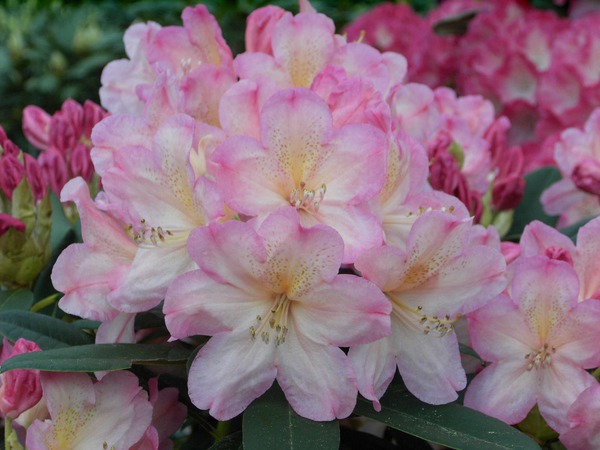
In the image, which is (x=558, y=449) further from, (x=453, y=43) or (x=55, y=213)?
(x=453, y=43)

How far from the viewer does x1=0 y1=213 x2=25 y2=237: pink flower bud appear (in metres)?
1.00

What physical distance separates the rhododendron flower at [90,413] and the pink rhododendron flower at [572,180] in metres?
0.69

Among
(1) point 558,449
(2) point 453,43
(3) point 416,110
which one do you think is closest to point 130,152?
(3) point 416,110

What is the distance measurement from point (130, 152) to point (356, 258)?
23 cm

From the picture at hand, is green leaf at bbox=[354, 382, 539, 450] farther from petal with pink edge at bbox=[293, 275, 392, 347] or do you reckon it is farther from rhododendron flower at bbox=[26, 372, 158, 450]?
rhododendron flower at bbox=[26, 372, 158, 450]

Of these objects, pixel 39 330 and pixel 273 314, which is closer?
pixel 273 314

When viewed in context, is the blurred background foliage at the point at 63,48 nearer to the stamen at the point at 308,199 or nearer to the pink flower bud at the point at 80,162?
the pink flower bud at the point at 80,162

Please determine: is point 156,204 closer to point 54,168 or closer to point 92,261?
point 92,261

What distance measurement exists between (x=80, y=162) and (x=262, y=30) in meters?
0.30

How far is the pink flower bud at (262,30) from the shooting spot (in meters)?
0.97

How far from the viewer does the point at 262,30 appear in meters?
0.98

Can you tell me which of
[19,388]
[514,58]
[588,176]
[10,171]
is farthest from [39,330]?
[514,58]

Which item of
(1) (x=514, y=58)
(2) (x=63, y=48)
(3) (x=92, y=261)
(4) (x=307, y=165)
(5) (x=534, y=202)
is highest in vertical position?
(4) (x=307, y=165)

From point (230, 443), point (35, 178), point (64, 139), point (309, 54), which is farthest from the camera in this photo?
point (64, 139)
